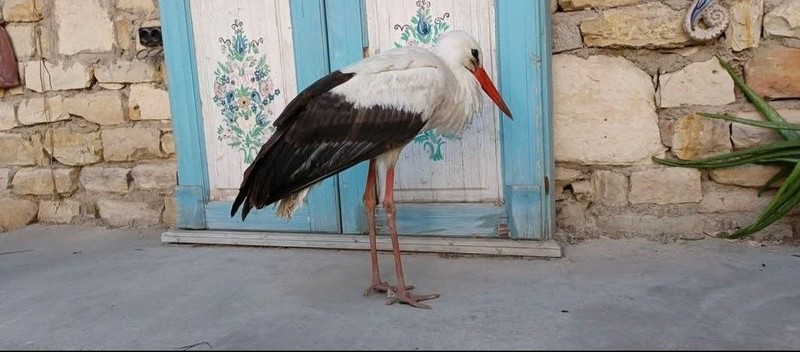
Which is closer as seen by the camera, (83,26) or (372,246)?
(372,246)

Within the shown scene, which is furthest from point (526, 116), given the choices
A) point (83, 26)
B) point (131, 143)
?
point (83, 26)

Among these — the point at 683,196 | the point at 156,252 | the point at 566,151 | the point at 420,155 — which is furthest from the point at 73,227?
the point at 683,196

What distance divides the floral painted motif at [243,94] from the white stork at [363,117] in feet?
2.81

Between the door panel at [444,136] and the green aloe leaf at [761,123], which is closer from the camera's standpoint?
the green aloe leaf at [761,123]

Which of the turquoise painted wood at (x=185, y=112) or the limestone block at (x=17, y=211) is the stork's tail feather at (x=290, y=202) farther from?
the limestone block at (x=17, y=211)

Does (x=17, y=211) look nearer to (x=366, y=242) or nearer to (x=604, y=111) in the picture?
(x=366, y=242)

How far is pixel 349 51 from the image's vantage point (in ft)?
10.7

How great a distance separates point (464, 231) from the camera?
3.23 m

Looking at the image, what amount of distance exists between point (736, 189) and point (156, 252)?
282 centimetres

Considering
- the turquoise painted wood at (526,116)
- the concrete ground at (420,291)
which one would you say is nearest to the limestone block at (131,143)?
the concrete ground at (420,291)

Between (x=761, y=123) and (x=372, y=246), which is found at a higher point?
(x=761, y=123)

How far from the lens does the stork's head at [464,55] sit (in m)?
2.72

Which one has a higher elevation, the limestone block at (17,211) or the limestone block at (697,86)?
the limestone block at (697,86)

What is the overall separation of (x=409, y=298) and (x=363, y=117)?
70 centimetres
